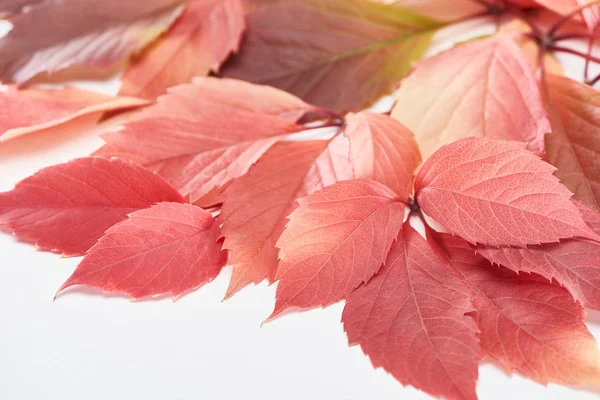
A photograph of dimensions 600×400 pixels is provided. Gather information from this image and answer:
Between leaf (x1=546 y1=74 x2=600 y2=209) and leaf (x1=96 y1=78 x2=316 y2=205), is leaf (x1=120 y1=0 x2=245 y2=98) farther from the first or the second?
leaf (x1=546 y1=74 x2=600 y2=209)

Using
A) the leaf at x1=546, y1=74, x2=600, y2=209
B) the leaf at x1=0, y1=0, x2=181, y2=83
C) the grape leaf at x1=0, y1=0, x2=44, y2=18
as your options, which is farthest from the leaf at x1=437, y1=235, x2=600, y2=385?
the grape leaf at x1=0, y1=0, x2=44, y2=18

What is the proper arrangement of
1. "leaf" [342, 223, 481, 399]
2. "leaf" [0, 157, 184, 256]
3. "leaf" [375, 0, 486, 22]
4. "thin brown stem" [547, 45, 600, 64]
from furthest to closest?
"leaf" [375, 0, 486, 22]
"thin brown stem" [547, 45, 600, 64]
"leaf" [0, 157, 184, 256]
"leaf" [342, 223, 481, 399]

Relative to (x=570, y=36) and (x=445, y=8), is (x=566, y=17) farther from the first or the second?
(x=445, y=8)

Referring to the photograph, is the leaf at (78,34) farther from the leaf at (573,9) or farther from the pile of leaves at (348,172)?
the leaf at (573,9)

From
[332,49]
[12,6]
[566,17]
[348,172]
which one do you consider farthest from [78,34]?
[566,17]

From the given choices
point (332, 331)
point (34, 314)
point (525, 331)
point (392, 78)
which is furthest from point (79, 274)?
point (392, 78)

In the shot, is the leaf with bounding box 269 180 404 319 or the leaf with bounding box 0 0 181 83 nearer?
the leaf with bounding box 269 180 404 319
